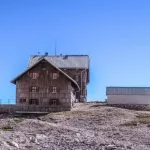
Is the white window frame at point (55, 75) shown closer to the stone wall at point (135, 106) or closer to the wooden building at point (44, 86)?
the wooden building at point (44, 86)

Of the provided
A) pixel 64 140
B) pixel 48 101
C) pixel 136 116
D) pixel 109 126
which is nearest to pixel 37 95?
pixel 48 101

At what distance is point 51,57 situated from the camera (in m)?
117

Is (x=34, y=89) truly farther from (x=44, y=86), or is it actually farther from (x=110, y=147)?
(x=110, y=147)

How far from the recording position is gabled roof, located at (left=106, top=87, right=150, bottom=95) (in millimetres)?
99688

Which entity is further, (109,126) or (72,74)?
(72,74)

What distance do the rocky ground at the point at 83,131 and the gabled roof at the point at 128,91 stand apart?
23.8 ft

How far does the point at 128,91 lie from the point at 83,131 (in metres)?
40.1

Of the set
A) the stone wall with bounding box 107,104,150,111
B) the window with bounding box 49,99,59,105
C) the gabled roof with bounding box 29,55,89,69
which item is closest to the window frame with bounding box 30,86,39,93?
the window with bounding box 49,99,59,105

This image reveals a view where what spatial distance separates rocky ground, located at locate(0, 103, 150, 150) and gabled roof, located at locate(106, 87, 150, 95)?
7262 mm

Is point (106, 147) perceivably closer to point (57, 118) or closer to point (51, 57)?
point (57, 118)

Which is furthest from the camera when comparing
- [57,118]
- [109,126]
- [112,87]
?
[112,87]

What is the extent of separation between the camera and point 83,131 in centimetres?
6119

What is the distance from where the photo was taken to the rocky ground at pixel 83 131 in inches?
1781

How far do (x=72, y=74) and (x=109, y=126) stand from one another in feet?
153
